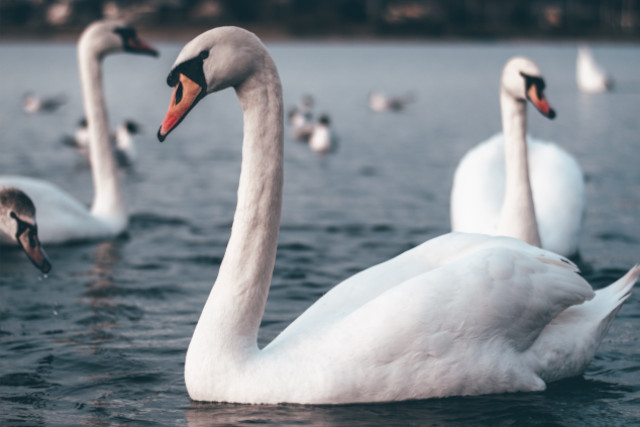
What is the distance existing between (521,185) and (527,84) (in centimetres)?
71

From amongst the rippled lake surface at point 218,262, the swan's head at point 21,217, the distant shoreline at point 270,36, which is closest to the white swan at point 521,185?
the rippled lake surface at point 218,262

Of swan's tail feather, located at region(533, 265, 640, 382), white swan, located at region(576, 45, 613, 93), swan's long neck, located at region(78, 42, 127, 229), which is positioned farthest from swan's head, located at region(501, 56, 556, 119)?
white swan, located at region(576, 45, 613, 93)

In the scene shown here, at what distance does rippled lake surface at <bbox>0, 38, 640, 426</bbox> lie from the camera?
5.14 meters

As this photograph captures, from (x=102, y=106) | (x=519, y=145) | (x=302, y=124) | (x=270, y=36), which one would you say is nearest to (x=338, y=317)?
(x=519, y=145)

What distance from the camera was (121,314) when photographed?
7188mm

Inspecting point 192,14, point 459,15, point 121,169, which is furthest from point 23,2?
point 121,169

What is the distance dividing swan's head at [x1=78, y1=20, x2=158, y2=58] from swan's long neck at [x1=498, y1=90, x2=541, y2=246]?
429cm

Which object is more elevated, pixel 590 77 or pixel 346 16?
pixel 590 77

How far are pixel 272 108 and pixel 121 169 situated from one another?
38.6ft

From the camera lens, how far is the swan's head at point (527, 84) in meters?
7.06

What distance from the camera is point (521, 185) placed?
707 centimetres

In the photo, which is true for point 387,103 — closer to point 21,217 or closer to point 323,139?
point 323,139

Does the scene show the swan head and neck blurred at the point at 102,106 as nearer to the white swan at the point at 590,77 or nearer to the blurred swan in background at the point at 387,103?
the blurred swan in background at the point at 387,103

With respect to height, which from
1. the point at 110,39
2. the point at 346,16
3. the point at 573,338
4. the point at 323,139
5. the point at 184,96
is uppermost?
the point at 184,96
